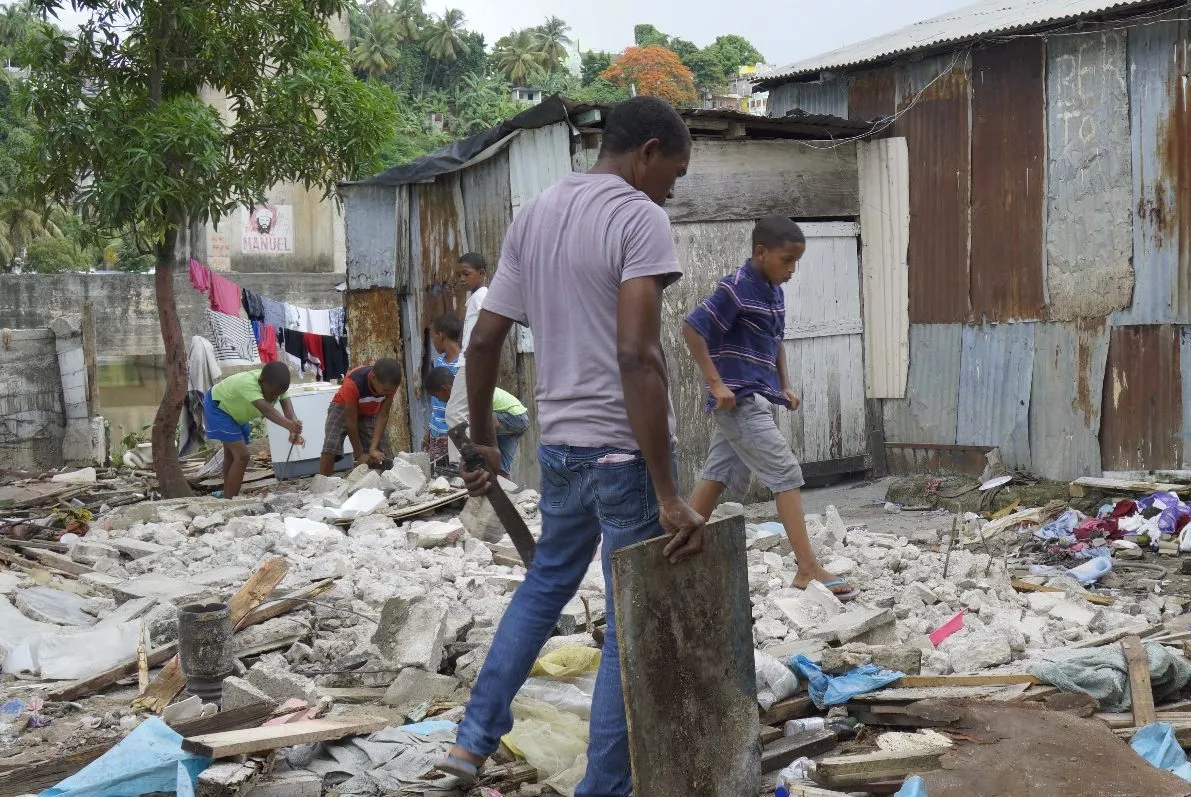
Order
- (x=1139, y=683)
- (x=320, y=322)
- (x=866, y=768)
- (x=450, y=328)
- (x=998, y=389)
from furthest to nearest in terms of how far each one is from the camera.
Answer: (x=320, y=322)
(x=998, y=389)
(x=450, y=328)
(x=1139, y=683)
(x=866, y=768)

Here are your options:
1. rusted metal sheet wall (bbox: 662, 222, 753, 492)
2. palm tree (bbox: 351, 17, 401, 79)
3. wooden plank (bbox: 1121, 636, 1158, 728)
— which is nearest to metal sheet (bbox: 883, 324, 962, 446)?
rusted metal sheet wall (bbox: 662, 222, 753, 492)

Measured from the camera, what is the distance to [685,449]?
979 centimetres

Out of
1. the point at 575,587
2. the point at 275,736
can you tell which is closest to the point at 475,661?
the point at 275,736

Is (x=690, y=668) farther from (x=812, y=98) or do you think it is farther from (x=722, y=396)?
(x=812, y=98)

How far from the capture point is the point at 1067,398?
9578 mm

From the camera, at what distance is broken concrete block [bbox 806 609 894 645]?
445cm

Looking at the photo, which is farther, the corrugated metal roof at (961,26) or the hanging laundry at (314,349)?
the hanging laundry at (314,349)

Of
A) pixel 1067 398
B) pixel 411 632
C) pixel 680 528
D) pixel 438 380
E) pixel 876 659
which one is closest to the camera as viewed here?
pixel 680 528

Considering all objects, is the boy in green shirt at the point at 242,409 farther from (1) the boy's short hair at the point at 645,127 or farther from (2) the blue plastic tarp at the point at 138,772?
(1) the boy's short hair at the point at 645,127

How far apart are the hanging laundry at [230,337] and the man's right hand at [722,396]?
37.8 ft

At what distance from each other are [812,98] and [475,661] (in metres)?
8.47

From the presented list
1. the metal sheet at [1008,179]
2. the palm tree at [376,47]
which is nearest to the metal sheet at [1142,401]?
the metal sheet at [1008,179]

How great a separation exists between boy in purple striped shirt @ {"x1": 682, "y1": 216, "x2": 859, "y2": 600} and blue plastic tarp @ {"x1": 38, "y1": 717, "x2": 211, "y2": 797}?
278cm

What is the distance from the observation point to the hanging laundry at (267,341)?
639 inches
